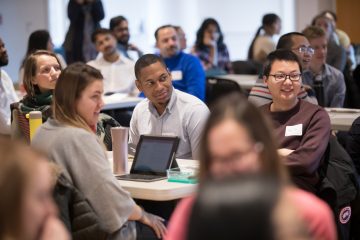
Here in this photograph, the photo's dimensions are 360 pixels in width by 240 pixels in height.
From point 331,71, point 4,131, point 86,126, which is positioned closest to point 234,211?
point 86,126

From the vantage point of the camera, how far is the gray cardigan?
10.0ft

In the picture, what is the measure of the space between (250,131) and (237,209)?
1.23ft

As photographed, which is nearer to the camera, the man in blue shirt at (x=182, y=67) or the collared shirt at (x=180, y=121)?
the collared shirt at (x=180, y=121)

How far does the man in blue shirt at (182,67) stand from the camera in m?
6.74

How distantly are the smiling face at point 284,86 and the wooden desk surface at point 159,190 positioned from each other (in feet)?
2.64

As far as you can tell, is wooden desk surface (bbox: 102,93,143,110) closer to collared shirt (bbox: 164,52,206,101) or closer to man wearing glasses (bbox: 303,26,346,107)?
collared shirt (bbox: 164,52,206,101)

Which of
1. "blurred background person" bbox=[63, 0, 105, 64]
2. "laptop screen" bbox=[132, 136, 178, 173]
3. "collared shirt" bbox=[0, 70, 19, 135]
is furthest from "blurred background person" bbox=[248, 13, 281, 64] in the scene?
"laptop screen" bbox=[132, 136, 178, 173]

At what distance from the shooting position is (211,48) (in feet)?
32.3

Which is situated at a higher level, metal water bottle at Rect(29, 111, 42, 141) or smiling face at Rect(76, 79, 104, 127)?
smiling face at Rect(76, 79, 104, 127)

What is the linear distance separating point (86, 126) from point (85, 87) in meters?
0.17

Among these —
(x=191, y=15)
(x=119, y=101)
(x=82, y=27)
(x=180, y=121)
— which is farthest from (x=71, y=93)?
(x=191, y=15)

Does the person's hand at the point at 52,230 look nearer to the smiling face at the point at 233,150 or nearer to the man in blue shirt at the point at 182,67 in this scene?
the smiling face at the point at 233,150

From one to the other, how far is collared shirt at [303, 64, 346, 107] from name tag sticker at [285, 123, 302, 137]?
2107mm

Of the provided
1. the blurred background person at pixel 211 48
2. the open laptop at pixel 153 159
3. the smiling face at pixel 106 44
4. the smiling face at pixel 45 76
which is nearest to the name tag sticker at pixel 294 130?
the open laptop at pixel 153 159
